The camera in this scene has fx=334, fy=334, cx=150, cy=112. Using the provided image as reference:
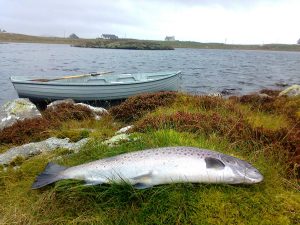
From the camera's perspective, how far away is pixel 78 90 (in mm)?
18500

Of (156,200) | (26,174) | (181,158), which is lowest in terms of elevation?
(26,174)

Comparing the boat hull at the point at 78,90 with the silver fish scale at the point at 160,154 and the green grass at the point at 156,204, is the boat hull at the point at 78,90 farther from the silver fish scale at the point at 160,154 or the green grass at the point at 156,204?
the silver fish scale at the point at 160,154

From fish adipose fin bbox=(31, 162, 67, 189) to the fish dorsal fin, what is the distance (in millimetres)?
2136

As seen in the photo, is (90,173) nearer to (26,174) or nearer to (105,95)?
(26,174)

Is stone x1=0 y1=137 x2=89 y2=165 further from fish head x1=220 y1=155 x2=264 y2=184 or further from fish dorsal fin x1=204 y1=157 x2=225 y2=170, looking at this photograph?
fish head x1=220 y1=155 x2=264 y2=184

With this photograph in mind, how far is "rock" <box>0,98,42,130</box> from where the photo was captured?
41.4 ft

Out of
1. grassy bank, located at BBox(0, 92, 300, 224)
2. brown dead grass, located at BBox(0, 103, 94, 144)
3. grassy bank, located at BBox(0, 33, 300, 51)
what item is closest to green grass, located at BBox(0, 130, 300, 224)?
grassy bank, located at BBox(0, 92, 300, 224)

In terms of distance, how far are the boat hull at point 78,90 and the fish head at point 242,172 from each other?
14496mm

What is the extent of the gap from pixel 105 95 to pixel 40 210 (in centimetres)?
1481

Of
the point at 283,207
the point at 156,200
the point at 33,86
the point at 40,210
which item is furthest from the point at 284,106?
the point at 33,86

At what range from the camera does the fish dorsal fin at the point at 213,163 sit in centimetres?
456

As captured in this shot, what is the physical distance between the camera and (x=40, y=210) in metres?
4.66

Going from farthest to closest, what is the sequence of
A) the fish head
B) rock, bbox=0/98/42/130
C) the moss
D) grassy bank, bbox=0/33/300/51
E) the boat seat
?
grassy bank, bbox=0/33/300/51 → the boat seat → rock, bbox=0/98/42/130 → the moss → the fish head

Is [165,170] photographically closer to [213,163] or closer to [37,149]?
[213,163]
